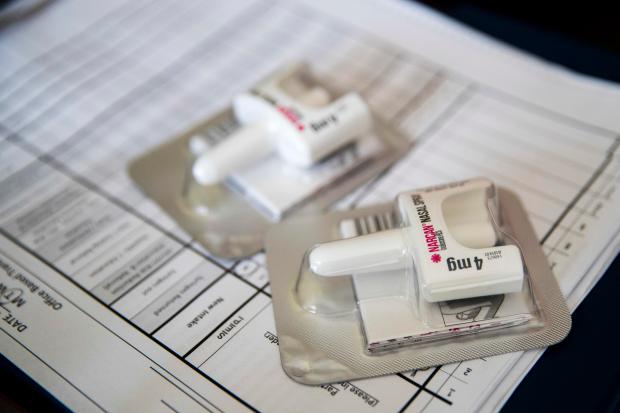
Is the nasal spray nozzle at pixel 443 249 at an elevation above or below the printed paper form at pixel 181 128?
above

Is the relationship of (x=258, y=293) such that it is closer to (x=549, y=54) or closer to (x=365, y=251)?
(x=365, y=251)

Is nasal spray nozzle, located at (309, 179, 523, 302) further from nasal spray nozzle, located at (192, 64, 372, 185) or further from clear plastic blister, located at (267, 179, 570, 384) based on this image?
nasal spray nozzle, located at (192, 64, 372, 185)

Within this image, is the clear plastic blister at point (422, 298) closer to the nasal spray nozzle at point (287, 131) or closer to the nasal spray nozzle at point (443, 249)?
the nasal spray nozzle at point (443, 249)

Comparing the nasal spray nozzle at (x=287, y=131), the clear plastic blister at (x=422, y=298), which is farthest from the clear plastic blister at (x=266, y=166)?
the clear plastic blister at (x=422, y=298)

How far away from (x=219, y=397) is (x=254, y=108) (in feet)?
1.03

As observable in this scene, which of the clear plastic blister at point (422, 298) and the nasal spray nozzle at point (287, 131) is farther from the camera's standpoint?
the nasal spray nozzle at point (287, 131)

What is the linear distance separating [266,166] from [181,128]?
0.15 metres

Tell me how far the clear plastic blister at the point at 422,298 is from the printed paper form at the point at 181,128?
0.7 inches

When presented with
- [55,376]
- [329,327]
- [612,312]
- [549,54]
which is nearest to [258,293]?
[329,327]

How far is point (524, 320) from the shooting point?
0.50 meters

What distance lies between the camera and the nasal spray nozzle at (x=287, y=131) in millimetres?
625

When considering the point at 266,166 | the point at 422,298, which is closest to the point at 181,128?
the point at 266,166

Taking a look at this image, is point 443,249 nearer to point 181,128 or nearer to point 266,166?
point 266,166

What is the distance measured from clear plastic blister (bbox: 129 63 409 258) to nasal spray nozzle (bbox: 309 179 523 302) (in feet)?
0.42
